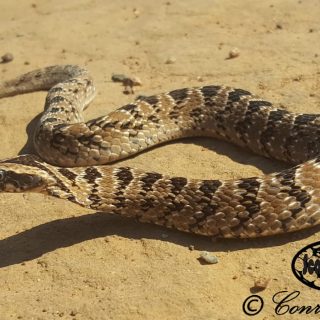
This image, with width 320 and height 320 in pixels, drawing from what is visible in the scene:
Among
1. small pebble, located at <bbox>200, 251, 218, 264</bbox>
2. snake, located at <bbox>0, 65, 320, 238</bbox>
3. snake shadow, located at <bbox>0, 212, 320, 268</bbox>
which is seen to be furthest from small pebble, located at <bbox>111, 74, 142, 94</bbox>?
small pebble, located at <bbox>200, 251, 218, 264</bbox>

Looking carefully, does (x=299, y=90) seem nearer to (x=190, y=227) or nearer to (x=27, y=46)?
(x=190, y=227)

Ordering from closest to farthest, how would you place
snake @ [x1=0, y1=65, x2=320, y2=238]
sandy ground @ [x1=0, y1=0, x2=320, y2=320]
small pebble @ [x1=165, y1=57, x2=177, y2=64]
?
sandy ground @ [x1=0, y1=0, x2=320, y2=320], snake @ [x1=0, y1=65, x2=320, y2=238], small pebble @ [x1=165, y1=57, x2=177, y2=64]

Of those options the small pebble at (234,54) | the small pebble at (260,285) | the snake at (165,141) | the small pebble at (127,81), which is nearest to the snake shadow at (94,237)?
the snake at (165,141)

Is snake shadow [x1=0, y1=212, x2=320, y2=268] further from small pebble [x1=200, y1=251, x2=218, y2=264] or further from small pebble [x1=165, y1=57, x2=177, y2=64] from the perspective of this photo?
small pebble [x1=165, y1=57, x2=177, y2=64]

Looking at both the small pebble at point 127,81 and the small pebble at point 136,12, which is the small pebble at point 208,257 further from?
the small pebble at point 136,12

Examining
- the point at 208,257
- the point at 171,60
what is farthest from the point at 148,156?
the point at 171,60

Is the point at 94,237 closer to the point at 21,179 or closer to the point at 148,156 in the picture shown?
the point at 21,179
